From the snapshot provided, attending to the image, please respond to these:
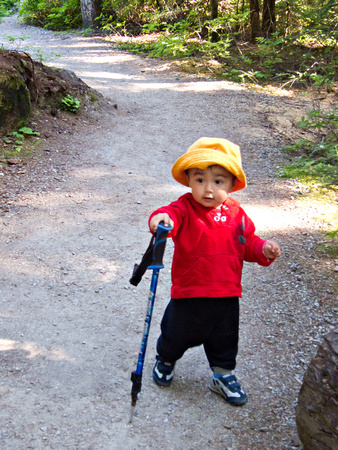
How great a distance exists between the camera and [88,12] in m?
16.5

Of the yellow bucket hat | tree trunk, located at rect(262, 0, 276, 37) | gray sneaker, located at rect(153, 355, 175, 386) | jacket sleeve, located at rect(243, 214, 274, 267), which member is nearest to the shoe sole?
gray sneaker, located at rect(153, 355, 175, 386)

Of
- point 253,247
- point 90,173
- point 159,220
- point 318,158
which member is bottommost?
point 90,173

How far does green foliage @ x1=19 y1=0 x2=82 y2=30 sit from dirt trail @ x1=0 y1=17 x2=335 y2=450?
11.8 meters

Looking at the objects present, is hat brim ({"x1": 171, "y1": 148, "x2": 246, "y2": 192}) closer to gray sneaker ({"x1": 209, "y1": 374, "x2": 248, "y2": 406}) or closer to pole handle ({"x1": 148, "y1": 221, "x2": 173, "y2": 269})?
pole handle ({"x1": 148, "y1": 221, "x2": 173, "y2": 269})

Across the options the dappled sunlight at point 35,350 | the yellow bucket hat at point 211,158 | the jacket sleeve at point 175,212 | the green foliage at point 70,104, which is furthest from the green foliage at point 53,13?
the jacket sleeve at point 175,212

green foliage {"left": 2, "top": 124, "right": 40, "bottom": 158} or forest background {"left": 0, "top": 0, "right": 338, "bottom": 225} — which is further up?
forest background {"left": 0, "top": 0, "right": 338, "bottom": 225}

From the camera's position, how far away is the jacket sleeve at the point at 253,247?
8.53ft

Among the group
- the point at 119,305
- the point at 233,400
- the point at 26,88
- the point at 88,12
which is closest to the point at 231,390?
the point at 233,400

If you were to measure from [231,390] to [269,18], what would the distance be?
38.1ft

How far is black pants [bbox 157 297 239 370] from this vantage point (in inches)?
105

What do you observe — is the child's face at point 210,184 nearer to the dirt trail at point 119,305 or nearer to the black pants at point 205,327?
the black pants at point 205,327

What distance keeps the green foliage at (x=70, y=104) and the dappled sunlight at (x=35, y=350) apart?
5.42 meters

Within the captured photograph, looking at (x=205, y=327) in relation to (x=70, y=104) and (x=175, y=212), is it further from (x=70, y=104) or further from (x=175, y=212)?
(x=70, y=104)

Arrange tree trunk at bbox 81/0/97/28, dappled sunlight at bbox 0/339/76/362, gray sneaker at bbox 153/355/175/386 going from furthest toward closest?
tree trunk at bbox 81/0/97/28 → dappled sunlight at bbox 0/339/76/362 → gray sneaker at bbox 153/355/175/386
